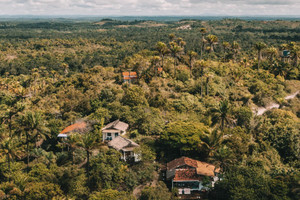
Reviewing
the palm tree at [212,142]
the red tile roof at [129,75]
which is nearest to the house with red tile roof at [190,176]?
the palm tree at [212,142]

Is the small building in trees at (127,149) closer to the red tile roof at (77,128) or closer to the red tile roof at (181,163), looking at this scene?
the red tile roof at (181,163)

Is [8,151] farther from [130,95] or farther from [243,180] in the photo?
[243,180]

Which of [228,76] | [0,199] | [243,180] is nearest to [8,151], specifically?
[0,199]

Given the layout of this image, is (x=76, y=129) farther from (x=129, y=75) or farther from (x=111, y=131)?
(x=129, y=75)

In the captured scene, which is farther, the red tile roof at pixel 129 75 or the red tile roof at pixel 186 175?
the red tile roof at pixel 129 75

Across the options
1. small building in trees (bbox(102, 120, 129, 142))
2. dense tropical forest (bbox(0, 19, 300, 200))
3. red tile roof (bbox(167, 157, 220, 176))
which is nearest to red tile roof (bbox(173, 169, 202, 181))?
red tile roof (bbox(167, 157, 220, 176))

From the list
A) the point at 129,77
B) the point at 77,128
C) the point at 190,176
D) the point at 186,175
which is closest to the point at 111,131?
the point at 77,128

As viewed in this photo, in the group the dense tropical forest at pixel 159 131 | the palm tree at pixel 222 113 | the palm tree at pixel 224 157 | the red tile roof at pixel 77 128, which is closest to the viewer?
the dense tropical forest at pixel 159 131

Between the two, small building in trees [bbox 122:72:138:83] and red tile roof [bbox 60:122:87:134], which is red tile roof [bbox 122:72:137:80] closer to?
small building in trees [bbox 122:72:138:83]
